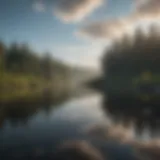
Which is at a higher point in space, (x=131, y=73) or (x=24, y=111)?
(x=131, y=73)

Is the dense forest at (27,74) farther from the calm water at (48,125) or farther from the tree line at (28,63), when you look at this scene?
the calm water at (48,125)

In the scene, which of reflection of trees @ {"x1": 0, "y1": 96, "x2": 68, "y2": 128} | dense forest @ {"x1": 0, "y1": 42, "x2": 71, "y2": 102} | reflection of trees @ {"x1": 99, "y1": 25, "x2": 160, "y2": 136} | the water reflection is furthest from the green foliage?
reflection of trees @ {"x1": 0, "y1": 96, "x2": 68, "y2": 128}

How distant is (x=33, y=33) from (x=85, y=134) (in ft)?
2.96

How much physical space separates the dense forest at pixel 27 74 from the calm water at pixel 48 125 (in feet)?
0.39

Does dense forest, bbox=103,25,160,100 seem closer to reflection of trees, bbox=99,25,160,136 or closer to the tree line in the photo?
reflection of trees, bbox=99,25,160,136

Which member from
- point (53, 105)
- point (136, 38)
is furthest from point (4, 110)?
point (136, 38)

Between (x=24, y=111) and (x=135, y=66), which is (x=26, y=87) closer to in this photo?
(x=24, y=111)

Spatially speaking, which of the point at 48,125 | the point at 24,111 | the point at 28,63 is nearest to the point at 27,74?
the point at 28,63

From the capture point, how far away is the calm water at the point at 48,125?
6.83 feet

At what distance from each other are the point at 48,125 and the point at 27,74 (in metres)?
0.44

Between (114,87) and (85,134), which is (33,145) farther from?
(114,87)

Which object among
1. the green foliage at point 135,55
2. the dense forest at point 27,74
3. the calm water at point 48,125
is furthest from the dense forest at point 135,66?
the dense forest at point 27,74

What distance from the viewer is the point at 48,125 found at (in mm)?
2129

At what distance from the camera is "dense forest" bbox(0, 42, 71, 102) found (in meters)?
2.18
